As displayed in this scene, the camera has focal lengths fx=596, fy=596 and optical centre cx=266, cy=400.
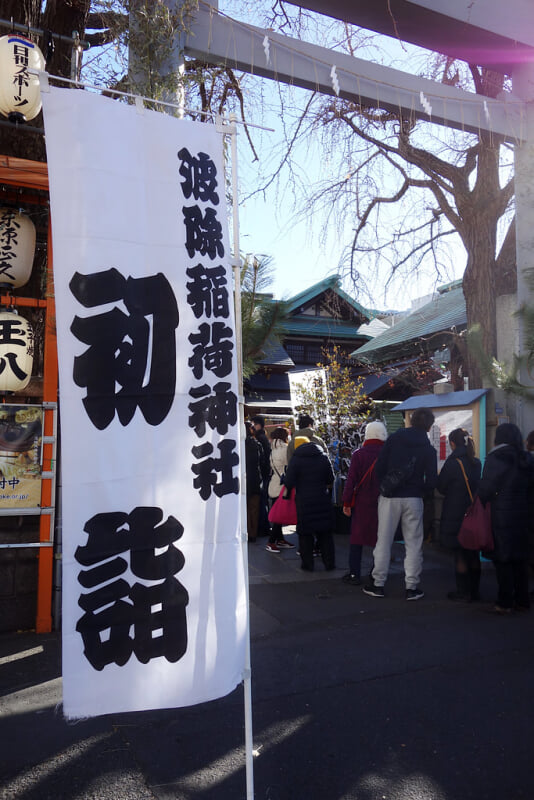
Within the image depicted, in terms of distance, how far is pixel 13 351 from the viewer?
495 centimetres

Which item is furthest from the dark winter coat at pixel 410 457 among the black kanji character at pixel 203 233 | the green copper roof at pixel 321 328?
the green copper roof at pixel 321 328

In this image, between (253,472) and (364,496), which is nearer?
(364,496)

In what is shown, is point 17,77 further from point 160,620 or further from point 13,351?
point 160,620

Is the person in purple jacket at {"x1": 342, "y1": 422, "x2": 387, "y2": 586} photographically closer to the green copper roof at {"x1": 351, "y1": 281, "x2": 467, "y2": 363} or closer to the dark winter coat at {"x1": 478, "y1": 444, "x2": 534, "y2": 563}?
the dark winter coat at {"x1": 478, "y1": 444, "x2": 534, "y2": 563}

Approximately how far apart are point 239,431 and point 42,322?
345cm

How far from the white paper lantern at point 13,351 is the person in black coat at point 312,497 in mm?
3507

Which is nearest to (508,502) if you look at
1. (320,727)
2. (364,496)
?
(364,496)

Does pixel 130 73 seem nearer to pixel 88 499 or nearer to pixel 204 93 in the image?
pixel 204 93

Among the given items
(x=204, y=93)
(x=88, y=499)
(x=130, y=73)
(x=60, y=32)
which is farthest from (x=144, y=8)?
(x=88, y=499)

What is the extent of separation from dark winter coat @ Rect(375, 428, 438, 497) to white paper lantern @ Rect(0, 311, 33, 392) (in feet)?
11.7

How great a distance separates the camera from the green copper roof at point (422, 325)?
1365 centimetres

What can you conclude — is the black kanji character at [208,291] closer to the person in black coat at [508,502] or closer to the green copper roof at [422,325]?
the person in black coat at [508,502]

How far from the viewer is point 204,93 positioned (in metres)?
7.40

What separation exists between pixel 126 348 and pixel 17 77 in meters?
3.59
